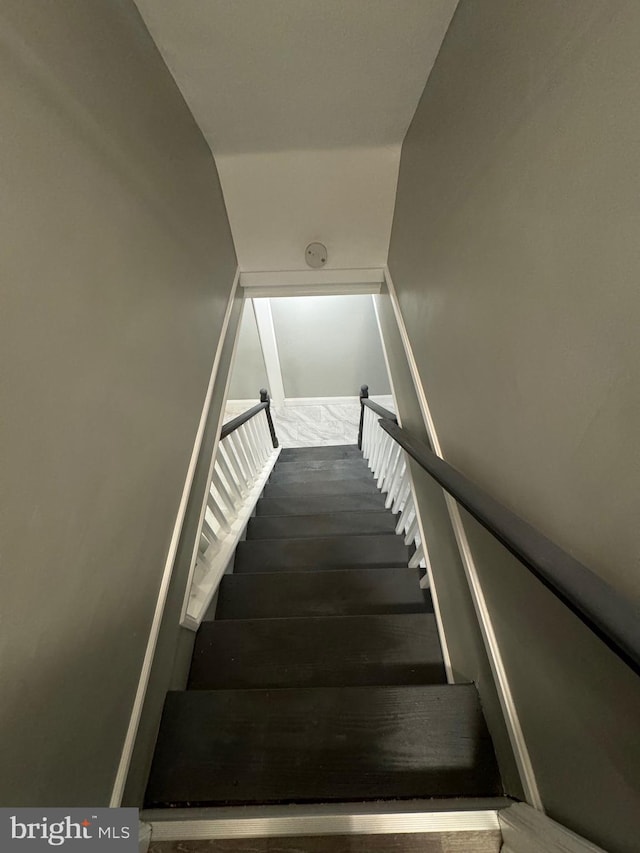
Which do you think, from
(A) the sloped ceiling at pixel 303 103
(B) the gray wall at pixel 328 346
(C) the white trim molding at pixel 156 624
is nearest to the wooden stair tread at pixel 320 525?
(C) the white trim molding at pixel 156 624

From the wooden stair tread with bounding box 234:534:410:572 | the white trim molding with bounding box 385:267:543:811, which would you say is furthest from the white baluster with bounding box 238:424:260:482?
the white trim molding with bounding box 385:267:543:811

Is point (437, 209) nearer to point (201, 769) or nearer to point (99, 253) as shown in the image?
point (99, 253)

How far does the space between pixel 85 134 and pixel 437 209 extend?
42.4 inches

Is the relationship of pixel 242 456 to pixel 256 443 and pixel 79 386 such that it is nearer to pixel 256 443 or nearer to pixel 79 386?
pixel 256 443

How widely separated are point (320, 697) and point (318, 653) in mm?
238

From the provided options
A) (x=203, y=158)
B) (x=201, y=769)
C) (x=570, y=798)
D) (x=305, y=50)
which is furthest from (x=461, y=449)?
(x=203, y=158)

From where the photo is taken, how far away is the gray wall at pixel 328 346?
390cm

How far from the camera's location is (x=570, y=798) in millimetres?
663

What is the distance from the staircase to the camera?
917mm

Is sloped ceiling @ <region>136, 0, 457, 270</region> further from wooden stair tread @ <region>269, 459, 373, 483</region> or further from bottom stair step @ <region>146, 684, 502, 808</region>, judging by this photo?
bottom stair step @ <region>146, 684, 502, 808</region>

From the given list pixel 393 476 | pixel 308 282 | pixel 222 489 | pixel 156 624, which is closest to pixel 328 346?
pixel 308 282

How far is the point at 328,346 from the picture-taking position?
4.19 meters

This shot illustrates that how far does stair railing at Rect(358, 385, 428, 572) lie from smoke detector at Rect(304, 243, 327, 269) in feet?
3.40

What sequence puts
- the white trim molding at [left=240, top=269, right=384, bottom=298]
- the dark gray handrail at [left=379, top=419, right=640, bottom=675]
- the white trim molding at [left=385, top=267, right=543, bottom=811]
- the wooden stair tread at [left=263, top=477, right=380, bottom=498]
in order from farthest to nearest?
the wooden stair tread at [left=263, top=477, right=380, bottom=498]
the white trim molding at [left=240, top=269, right=384, bottom=298]
the white trim molding at [left=385, top=267, right=543, bottom=811]
the dark gray handrail at [left=379, top=419, right=640, bottom=675]
